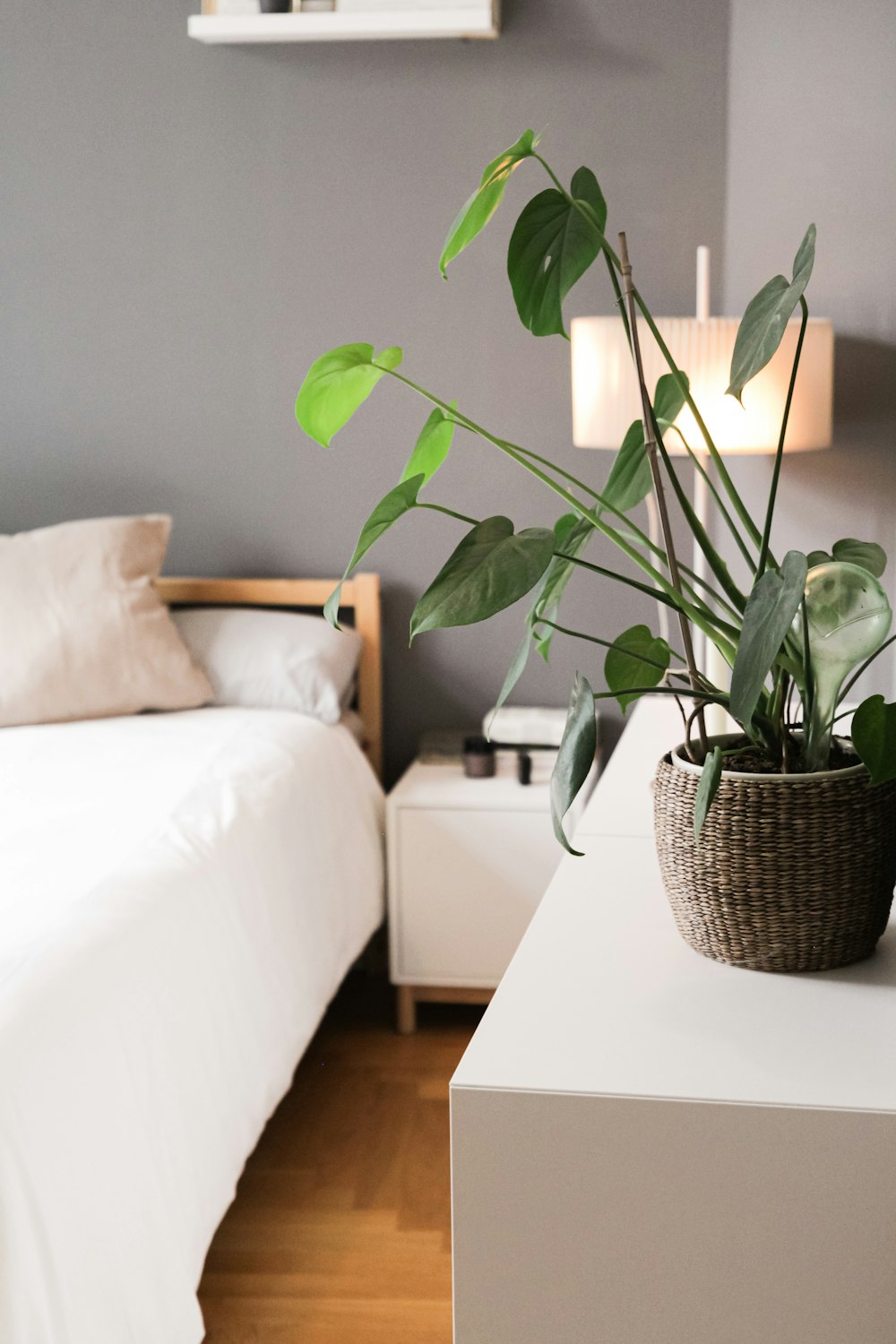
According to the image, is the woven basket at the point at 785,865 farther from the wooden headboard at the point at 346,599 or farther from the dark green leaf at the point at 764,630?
the wooden headboard at the point at 346,599

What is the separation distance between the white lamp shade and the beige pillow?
0.97m

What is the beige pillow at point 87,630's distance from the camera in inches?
97.9

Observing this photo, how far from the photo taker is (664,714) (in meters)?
2.37

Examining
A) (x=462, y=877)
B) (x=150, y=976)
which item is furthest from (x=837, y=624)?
(x=462, y=877)

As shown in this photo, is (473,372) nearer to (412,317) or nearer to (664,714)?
(412,317)

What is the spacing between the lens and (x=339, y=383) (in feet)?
3.49

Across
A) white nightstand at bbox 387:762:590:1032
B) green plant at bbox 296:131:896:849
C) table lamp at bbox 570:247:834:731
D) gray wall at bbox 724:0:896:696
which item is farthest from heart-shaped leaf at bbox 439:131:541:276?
white nightstand at bbox 387:762:590:1032

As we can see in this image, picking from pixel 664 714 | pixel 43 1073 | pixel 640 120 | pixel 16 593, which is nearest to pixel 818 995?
pixel 43 1073

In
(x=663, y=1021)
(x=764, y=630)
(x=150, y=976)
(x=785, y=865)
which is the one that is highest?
(x=764, y=630)

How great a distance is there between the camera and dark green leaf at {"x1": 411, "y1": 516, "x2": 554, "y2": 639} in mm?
923

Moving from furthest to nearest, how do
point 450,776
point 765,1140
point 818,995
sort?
1. point 450,776
2. point 818,995
3. point 765,1140

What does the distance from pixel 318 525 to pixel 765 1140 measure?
217cm

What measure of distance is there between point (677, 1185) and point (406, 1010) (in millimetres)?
1840

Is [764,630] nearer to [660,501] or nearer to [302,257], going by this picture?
[660,501]
